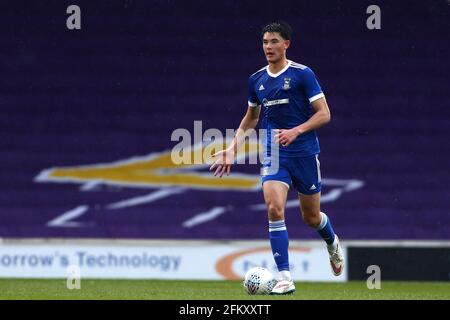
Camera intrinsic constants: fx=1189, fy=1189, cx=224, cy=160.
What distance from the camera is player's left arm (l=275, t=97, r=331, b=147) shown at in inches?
326

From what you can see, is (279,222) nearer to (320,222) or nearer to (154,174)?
(320,222)

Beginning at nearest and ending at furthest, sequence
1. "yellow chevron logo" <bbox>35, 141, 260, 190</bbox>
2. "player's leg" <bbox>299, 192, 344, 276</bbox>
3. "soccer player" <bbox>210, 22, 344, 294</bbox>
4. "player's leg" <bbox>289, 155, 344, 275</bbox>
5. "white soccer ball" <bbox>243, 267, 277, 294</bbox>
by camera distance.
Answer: "white soccer ball" <bbox>243, 267, 277, 294</bbox> < "soccer player" <bbox>210, 22, 344, 294</bbox> < "player's leg" <bbox>289, 155, 344, 275</bbox> < "player's leg" <bbox>299, 192, 344, 276</bbox> < "yellow chevron logo" <bbox>35, 141, 260, 190</bbox>

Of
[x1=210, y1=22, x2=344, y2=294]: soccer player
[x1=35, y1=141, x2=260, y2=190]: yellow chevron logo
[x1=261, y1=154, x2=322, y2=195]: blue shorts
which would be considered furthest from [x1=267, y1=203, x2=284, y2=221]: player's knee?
[x1=35, y1=141, x2=260, y2=190]: yellow chevron logo

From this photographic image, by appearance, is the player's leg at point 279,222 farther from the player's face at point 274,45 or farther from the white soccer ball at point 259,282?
the player's face at point 274,45

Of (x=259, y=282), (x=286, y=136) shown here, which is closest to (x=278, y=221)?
(x=259, y=282)

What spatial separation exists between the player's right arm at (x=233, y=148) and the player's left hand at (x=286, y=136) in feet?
1.76

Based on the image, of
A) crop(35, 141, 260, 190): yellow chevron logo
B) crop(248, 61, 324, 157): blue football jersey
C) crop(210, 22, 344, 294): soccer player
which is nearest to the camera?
crop(210, 22, 344, 294): soccer player

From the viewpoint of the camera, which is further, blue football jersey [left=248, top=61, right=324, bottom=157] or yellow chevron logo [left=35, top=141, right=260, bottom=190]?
yellow chevron logo [left=35, top=141, right=260, bottom=190]

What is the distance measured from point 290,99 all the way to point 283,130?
0.48m

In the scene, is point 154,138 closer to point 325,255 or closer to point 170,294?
point 325,255

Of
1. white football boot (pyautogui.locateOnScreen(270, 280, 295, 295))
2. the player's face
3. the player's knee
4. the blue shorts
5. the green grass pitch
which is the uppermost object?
the player's face

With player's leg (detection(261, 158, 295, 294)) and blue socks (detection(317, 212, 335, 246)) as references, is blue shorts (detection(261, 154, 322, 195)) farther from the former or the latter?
blue socks (detection(317, 212, 335, 246))

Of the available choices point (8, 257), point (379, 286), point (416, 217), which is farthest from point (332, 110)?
point (8, 257)

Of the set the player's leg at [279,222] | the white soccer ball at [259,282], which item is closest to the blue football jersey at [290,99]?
the player's leg at [279,222]
